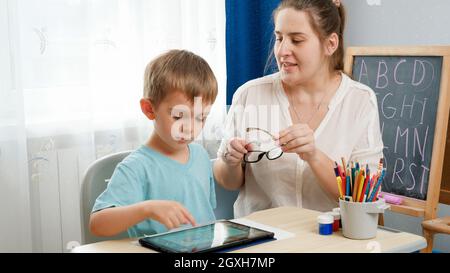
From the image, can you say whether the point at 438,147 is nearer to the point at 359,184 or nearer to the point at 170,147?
the point at 359,184

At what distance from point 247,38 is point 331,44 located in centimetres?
94

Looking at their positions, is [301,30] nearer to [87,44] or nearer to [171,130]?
[171,130]

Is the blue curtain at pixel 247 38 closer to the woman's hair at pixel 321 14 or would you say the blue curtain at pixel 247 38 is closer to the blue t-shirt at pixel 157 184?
the woman's hair at pixel 321 14

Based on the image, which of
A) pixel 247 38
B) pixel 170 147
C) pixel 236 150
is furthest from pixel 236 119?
pixel 247 38

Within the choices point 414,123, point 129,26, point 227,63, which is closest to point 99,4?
point 129,26

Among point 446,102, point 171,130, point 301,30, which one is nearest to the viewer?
point 171,130

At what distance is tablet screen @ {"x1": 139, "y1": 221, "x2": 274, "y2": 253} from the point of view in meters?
1.05

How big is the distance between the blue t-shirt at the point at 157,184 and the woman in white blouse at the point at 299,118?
0.20 m

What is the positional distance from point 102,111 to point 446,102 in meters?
1.17

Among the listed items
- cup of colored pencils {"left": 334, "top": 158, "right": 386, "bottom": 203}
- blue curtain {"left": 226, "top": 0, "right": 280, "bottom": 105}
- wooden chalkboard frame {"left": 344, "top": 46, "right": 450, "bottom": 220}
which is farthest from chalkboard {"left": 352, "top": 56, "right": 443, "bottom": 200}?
cup of colored pencils {"left": 334, "top": 158, "right": 386, "bottom": 203}

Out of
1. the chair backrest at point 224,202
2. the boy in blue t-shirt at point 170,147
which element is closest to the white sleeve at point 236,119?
the chair backrest at point 224,202

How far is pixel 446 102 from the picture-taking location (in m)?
1.96

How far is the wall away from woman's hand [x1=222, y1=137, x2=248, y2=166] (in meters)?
1.29

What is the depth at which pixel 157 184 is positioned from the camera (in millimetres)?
1274
